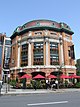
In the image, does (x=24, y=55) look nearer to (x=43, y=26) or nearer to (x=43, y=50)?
(x=43, y=50)

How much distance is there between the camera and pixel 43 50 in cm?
5069

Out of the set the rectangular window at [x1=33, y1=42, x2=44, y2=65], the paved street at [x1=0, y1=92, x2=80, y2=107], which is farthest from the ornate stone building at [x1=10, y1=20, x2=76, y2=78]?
the paved street at [x1=0, y1=92, x2=80, y2=107]

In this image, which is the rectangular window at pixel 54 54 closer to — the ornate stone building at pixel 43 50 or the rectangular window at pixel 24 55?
the ornate stone building at pixel 43 50

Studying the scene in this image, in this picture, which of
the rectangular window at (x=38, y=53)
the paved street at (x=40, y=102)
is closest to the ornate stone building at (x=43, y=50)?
the rectangular window at (x=38, y=53)

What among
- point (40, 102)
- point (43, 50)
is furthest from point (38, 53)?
point (40, 102)

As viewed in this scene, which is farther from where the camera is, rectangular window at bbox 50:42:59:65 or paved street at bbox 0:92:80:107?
rectangular window at bbox 50:42:59:65

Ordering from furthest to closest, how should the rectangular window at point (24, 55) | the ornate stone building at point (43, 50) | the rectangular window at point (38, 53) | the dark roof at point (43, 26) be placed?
the dark roof at point (43, 26)
the rectangular window at point (24, 55)
the rectangular window at point (38, 53)
the ornate stone building at point (43, 50)

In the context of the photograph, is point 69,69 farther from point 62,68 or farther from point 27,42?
point 27,42

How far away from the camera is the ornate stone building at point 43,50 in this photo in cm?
5006

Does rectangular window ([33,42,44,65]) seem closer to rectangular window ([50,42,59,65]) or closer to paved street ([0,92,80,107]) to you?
rectangular window ([50,42,59,65])

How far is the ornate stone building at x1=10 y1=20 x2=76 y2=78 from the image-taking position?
50.1m

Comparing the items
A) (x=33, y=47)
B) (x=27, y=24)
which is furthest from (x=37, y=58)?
(x=27, y=24)

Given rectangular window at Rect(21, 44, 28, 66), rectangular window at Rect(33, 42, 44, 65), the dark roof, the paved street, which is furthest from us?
the dark roof

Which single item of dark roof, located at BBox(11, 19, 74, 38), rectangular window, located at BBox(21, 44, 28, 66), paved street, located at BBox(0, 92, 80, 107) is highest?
dark roof, located at BBox(11, 19, 74, 38)
